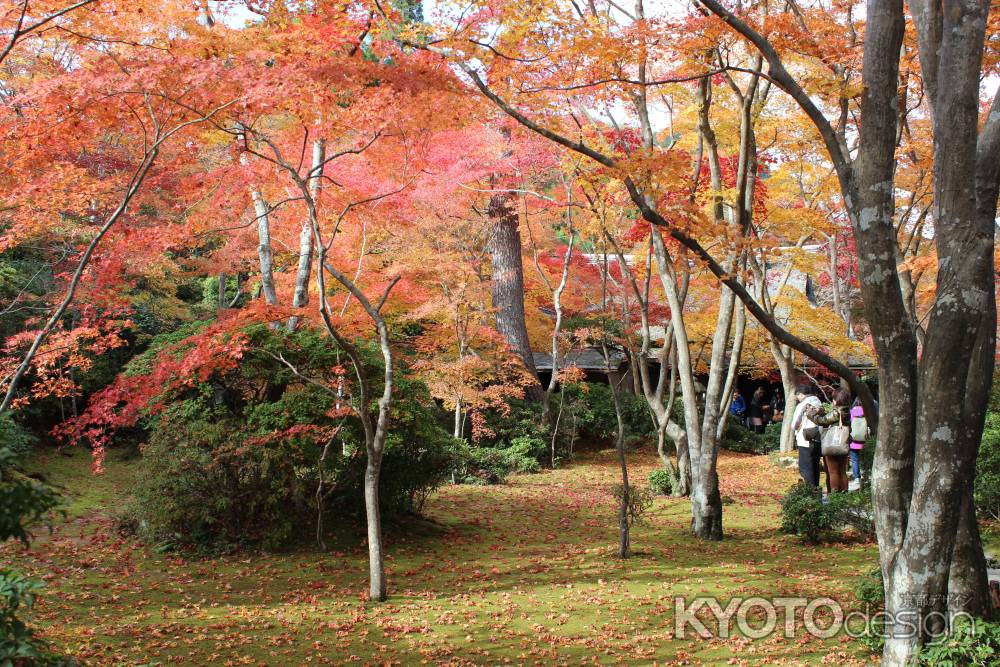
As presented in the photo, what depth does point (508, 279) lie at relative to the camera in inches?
682

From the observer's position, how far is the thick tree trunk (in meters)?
17.1

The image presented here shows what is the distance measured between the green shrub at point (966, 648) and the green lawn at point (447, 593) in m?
0.67

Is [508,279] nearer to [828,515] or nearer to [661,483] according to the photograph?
[661,483]

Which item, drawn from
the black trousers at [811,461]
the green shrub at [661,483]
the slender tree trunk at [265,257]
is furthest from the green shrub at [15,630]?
the green shrub at [661,483]

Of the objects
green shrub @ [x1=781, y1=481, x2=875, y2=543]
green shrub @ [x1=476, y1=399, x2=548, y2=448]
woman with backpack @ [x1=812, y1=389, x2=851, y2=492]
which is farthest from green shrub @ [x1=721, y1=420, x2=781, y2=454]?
green shrub @ [x1=781, y1=481, x2=875, y2=543]

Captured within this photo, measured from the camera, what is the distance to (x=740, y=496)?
12141mm

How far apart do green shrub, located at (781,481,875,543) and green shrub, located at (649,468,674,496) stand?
3.81m

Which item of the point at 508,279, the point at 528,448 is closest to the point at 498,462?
the point at 528,448

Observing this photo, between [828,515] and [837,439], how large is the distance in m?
1.06

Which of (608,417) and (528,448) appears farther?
(608,417)

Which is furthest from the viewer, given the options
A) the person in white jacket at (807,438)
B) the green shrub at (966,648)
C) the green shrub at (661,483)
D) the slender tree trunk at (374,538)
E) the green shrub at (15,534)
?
the green shrub at (661,483)

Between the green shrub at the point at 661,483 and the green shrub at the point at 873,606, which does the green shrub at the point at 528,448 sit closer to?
the green shrub at the point at 661,483

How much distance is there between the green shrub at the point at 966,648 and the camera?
13.3 feet

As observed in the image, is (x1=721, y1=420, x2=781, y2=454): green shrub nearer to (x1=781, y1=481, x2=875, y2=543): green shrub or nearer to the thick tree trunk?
the thick tree trunk
